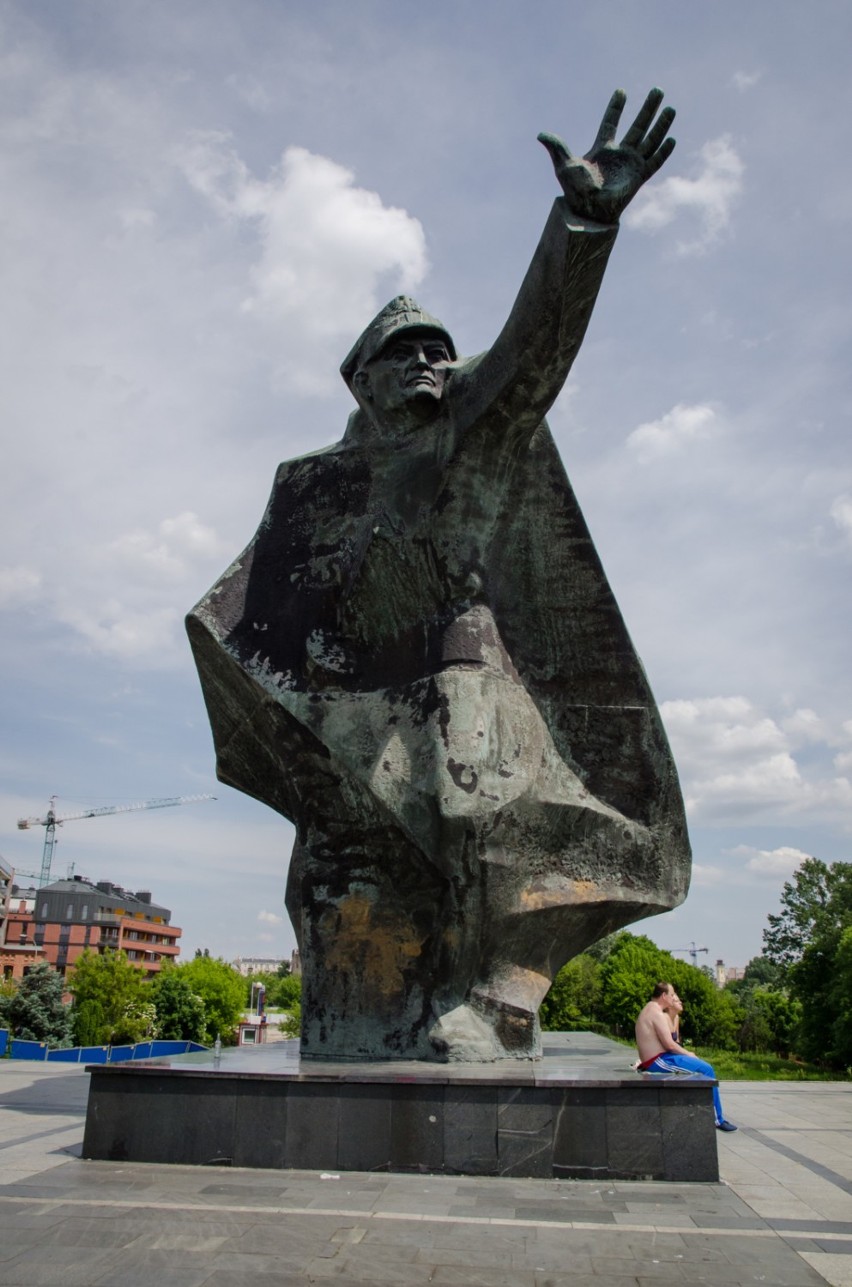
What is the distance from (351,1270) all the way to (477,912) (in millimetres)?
3778

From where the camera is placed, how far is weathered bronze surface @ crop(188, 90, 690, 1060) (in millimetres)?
7633

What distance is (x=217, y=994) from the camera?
6238cm

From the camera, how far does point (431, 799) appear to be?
7660 millimetres

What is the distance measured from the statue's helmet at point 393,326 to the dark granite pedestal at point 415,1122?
5.84m

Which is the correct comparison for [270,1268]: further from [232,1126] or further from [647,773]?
[647,773]

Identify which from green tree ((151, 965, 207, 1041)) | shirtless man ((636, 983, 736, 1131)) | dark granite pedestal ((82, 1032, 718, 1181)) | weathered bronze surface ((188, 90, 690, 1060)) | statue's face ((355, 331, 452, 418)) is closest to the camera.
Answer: dark granite pedestal ((82, 1032, 718, 1181))

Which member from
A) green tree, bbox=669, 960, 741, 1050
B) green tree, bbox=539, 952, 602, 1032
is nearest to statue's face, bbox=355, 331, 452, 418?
green tree, bbox=539, 952, 602, 1032

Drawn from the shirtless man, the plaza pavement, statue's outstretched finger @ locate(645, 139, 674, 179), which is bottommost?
the plaza pavement

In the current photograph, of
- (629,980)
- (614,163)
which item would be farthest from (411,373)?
(629,980)

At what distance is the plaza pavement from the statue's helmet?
6.40 metres

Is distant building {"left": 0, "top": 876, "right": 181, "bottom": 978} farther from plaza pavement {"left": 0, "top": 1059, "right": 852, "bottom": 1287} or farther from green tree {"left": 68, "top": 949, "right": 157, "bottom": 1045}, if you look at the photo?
plaza pavement {"left": 0, "top": 1059, "right": 852, "bottom": 1287}

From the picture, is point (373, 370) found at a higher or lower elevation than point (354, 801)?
higher

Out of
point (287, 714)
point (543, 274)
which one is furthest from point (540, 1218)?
point (543, 274)

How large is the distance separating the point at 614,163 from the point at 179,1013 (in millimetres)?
52848
